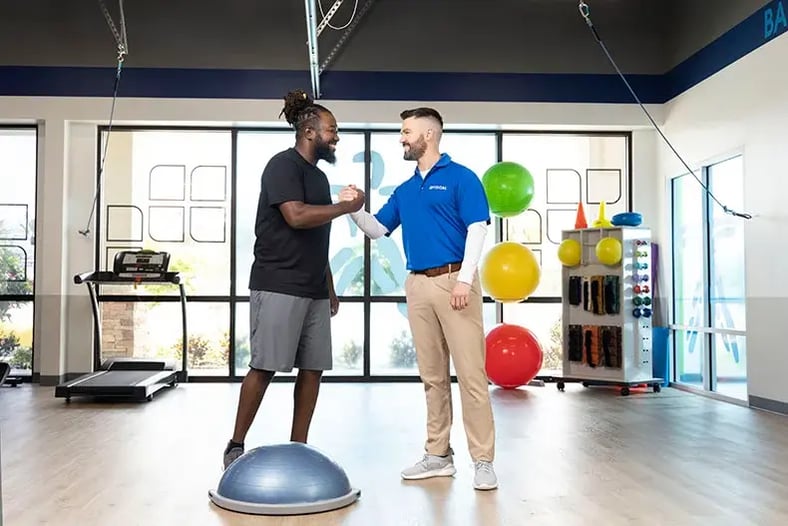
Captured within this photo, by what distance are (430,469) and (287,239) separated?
3.88 ft

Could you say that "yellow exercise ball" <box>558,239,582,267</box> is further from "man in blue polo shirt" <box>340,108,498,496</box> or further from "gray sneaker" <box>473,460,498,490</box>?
"gray sneaker" <box>473,460,498,490</box>

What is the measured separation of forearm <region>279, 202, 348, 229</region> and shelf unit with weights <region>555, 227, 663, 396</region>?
4.54 metres

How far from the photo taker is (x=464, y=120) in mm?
8117

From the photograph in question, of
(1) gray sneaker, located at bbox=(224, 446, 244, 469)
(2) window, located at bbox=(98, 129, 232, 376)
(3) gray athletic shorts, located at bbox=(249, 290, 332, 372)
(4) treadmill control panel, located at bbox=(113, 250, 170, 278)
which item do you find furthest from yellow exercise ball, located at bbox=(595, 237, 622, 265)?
(1) gray sneaker, located at bbox=(224, 446, 244, 469)

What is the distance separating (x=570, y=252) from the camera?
759 centimetres

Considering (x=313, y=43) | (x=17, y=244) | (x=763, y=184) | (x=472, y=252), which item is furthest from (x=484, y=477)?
(x=17, y=244)

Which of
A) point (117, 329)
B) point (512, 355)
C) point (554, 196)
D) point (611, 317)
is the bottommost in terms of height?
point (512, 355)

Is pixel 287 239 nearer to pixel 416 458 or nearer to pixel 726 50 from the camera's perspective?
pixel 416 458

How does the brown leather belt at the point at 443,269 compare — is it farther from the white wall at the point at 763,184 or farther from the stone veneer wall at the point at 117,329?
the stone veneer wall at the point at 117,329

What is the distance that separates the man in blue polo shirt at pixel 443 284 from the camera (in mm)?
3379

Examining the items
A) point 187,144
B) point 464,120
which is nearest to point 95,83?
point 187,144

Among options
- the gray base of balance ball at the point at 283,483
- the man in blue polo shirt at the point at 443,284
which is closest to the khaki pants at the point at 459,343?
the man in blue polo shirt at the point at 443,284

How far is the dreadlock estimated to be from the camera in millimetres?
3494

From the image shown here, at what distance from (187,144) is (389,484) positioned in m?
5.77
